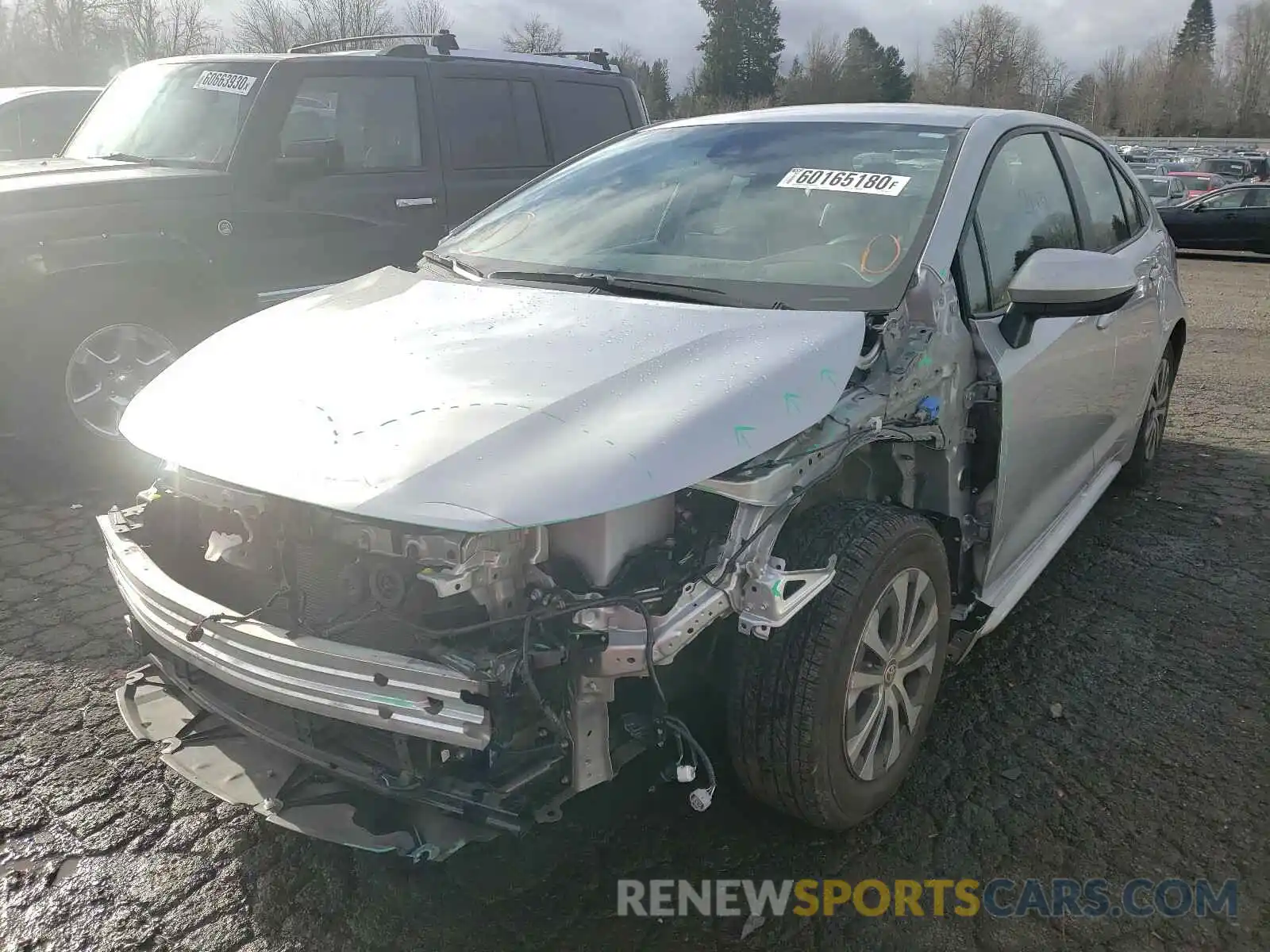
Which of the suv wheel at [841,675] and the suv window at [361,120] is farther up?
the suv window at [361,120]

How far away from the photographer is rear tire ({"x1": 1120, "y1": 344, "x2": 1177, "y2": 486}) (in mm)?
4852

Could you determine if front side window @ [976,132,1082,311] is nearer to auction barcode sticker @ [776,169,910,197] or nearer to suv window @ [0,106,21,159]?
auction barcode sticker @ [776,169,910,197]

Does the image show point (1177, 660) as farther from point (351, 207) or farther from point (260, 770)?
point (351, 207)

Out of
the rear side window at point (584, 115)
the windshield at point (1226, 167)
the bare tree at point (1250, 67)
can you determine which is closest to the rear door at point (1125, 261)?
the rear side window at point (584, 115)

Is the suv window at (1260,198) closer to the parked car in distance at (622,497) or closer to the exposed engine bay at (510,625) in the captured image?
the parked car in distance at (622,497)

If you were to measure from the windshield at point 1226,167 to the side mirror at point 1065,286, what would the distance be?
117 feet

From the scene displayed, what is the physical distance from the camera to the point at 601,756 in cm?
201

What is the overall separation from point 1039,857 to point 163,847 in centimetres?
220

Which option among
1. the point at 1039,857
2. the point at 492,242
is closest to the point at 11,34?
the point at 492,242

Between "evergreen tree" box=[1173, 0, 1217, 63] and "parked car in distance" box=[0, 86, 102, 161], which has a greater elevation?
"evergreen tree" box=[1173, 0, 1217, 63]

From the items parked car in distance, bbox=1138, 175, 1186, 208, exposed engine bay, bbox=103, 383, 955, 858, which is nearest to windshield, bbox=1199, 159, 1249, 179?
parked car in distance, bbox=1138, 175, 1186, 208

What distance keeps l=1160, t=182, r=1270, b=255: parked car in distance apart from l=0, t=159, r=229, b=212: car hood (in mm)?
16406

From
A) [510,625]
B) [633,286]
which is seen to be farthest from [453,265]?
[510,625]

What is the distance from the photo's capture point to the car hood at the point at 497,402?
6.35 feet
